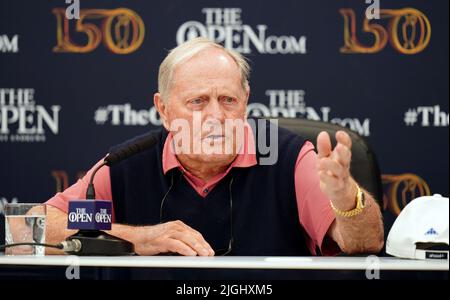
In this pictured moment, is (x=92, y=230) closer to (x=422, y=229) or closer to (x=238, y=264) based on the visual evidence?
(x=238, y=264)

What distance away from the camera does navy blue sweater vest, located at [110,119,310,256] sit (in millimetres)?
2535

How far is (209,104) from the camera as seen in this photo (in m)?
2.61

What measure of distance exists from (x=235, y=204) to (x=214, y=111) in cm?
30

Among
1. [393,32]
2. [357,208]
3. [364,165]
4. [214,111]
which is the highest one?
[393,32]

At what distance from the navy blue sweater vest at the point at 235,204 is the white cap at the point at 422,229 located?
705 mm

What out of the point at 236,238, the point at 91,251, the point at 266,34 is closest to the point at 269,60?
the point at 266,34

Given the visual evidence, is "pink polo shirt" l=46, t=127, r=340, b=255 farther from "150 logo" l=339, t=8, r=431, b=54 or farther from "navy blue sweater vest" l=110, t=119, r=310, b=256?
"150 logo" l=339, t=8, r=431, b=54

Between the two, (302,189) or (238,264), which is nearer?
(238,264)

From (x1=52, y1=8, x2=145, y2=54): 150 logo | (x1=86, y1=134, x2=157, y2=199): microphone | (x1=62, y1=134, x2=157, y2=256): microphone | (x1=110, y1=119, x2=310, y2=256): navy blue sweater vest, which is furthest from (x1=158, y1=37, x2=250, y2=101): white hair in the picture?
(x1=52, y1=8, x2=145, y2=54): 150 logo

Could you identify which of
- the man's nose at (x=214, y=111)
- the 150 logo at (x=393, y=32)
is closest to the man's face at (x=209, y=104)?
the man's nose at (x=214, y=111)

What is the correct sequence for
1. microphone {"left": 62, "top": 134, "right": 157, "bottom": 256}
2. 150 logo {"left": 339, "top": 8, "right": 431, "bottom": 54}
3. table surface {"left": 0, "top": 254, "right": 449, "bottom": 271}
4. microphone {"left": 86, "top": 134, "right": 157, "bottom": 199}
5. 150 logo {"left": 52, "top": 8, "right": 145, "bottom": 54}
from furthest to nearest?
150 logo {"left": 52, "top": 8, "right": 145, "bottom": 54}, 150 logo {"left": 339, "top": 8, "right": 431, "bottom": 54}, microphone {"left": 86, "top": 134, "right": 157, "bottom": 199}, microphone {"left": 62, "top": 134, "right": 157, "bottom": 256}, table surface {"left": 0, "top": 254, "right": 449, "bottom": 271}

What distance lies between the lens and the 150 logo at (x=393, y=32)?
3881mm

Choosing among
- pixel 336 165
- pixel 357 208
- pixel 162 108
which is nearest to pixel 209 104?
pixel 162 108

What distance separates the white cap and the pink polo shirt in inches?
20.8
